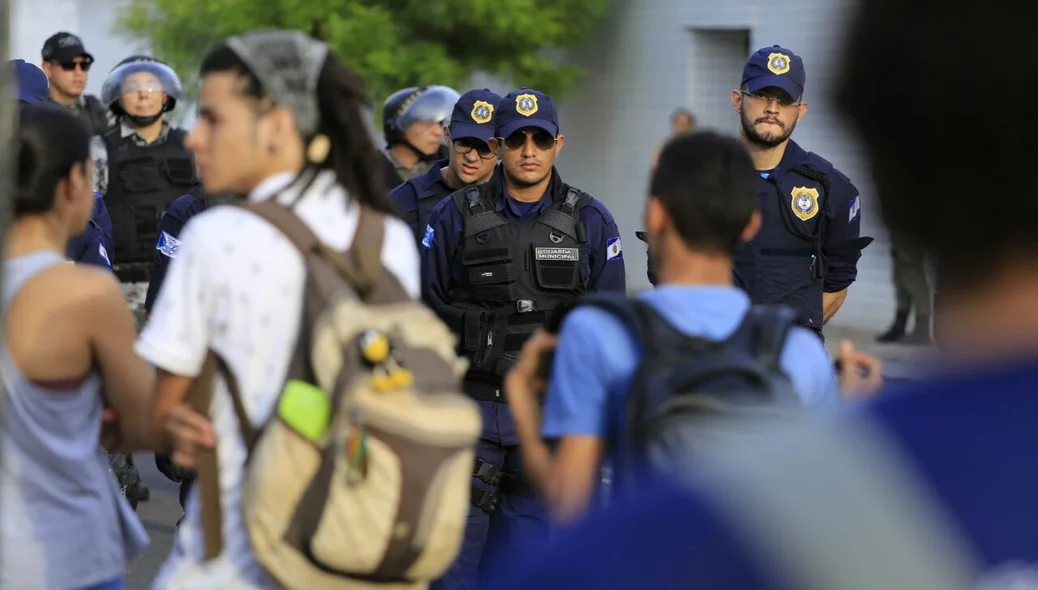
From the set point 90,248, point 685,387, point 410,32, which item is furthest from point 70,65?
point 685,387

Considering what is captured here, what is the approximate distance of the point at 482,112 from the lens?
24.4 feet

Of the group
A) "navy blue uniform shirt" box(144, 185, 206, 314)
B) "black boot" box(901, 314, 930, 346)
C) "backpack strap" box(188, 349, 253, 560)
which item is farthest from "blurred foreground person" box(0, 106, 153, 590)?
"black boot" box(901, 314, 930, 346)

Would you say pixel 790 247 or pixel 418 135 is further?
pixel 418 135

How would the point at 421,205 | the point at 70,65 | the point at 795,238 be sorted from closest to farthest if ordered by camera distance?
1. the point at 795,238
2. the point at 421,205
3. the point at 70,65

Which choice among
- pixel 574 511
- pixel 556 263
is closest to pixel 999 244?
pixel 574 511

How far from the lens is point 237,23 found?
18.3 m

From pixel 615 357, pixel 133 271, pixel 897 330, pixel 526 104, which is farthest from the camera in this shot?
pixel 897 330

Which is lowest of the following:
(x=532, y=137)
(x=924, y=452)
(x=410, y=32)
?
(x=532, y=137)

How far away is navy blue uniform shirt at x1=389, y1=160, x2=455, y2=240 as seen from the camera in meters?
7.21

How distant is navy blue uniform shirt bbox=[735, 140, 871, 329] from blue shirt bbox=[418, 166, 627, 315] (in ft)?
1.89

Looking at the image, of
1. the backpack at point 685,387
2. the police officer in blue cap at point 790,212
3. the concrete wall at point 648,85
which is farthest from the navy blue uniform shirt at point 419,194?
the concrete wall at point 648,85

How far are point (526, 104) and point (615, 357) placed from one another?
3.70 metres

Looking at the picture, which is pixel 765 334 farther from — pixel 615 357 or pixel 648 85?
pixel 648 85

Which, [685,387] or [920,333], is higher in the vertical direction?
[685,387]
